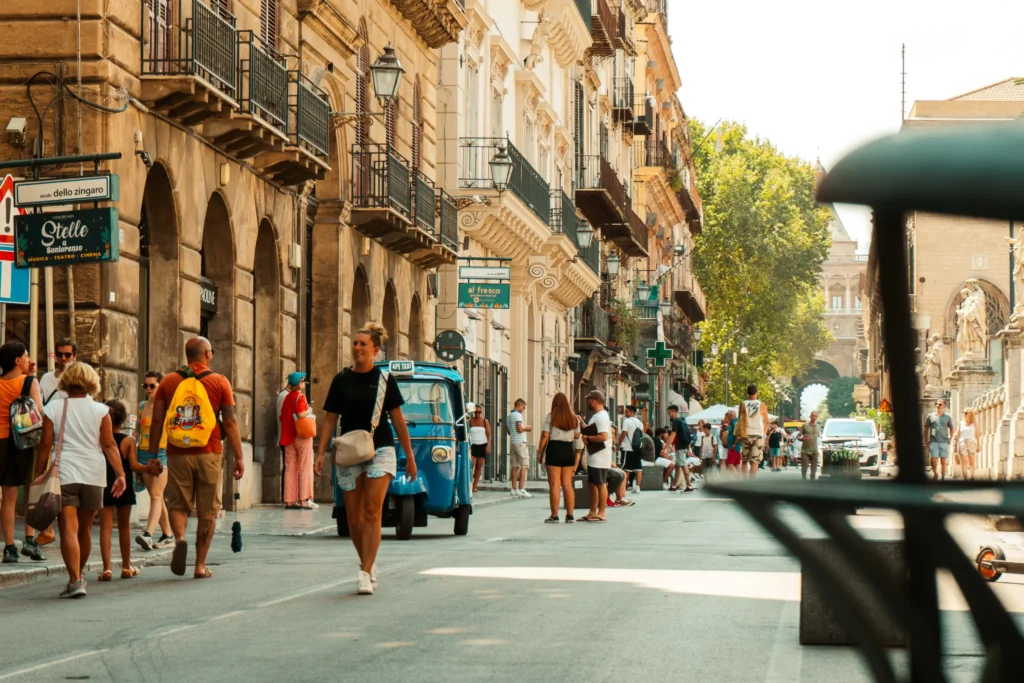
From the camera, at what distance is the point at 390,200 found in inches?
1169

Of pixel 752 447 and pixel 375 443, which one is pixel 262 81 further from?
pixel 752 447

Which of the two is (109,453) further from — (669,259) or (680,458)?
(669,259)

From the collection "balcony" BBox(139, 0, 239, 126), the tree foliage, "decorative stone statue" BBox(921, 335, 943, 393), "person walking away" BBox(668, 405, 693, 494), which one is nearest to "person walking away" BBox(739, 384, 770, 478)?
"person walking away" BBox(668, 405, 693, 494)

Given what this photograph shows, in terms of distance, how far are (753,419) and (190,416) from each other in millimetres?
20594

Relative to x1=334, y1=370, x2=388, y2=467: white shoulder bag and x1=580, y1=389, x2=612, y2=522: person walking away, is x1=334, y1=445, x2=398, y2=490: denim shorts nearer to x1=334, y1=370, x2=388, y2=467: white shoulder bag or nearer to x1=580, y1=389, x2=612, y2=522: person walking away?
x1=334, y1=370, x2=388, y2=467: white shoulder bag

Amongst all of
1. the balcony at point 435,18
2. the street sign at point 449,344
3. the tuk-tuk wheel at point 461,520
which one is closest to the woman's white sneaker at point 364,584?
the tuk-tuk wheel at point 461,520

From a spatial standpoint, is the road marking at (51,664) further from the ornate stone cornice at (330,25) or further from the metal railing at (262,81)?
the ornate stone cornice at (330,25)

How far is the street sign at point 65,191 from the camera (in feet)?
51.9

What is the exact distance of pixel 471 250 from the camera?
39625 mm

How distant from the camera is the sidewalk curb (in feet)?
42.8

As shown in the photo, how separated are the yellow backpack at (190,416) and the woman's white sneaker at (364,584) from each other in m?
2.16

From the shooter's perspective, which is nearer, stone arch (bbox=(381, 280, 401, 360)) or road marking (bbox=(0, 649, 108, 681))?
road marking (bbox=(0, 649, 108, 681))

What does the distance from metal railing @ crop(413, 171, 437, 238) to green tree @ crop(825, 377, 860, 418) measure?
156164mm

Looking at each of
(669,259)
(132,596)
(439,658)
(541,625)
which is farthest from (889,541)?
(669,259)
